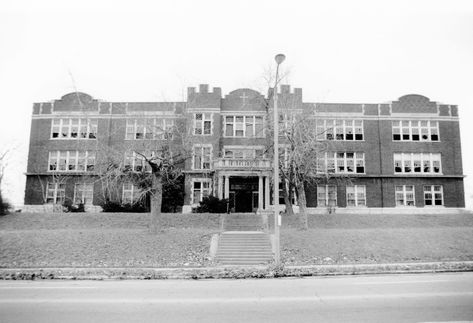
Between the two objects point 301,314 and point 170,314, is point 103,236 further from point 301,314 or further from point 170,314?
point 301,314

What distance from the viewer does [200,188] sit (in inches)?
1384

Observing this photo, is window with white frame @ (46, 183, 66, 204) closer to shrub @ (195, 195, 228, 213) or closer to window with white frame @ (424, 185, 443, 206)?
shrub @ (195, 195, 228, 213)

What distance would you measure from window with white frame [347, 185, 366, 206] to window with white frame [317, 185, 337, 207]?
1521 millimetres

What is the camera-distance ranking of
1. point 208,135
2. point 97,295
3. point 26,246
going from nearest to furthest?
point 97,295 → point 26,246 → point 208,135

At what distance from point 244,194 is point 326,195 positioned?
345 inches

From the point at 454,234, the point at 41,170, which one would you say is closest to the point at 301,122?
the point at 454,234

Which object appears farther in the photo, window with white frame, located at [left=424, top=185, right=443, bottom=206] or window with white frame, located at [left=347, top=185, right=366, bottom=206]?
window with white frame, located at [left=347, top=185, right=366, bottom=206]

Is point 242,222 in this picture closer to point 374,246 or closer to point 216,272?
point 374,246

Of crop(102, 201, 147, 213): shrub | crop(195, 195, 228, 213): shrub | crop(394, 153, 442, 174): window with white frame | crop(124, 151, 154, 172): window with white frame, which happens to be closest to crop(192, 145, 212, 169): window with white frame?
crop(195, 195, 228, 213): shrub

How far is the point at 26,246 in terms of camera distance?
19391mm

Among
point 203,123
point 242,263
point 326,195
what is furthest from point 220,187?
point 242,263

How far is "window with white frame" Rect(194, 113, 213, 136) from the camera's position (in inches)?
1411

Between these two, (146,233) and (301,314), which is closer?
(301,314)

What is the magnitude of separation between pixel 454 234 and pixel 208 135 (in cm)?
2271
